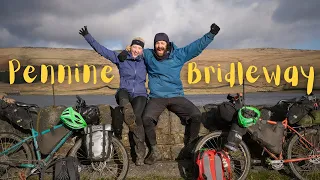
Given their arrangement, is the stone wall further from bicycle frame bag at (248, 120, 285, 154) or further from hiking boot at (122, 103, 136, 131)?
bicycle frame bag at (248, 120, 285, 154)

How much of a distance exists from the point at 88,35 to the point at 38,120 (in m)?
1.81

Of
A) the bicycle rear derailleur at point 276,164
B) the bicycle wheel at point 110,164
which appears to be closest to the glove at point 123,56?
the bicycle wheel at point 110,164

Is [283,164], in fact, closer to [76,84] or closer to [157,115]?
[157,115]

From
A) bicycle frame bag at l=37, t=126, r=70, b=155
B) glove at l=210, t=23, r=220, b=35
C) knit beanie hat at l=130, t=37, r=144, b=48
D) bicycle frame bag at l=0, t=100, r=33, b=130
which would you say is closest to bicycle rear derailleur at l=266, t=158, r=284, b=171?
glove at l=210, t=23, r=220, b=35

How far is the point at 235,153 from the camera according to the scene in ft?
18.6

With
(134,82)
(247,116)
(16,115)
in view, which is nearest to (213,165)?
(247,116)

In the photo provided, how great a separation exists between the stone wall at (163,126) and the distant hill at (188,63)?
26.5 feet

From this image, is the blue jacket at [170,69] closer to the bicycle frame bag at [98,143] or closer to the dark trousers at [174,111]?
the dark trousers at [174,111]

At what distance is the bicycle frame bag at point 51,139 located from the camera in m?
5.29

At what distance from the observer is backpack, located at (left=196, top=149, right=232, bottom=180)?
483 cm

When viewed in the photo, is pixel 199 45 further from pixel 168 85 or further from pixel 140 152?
pixel 140 152

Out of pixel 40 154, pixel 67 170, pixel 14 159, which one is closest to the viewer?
pixel 67 170

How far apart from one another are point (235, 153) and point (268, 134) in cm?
68

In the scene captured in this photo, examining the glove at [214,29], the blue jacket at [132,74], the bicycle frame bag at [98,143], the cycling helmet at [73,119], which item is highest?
the glove at [214,29]
